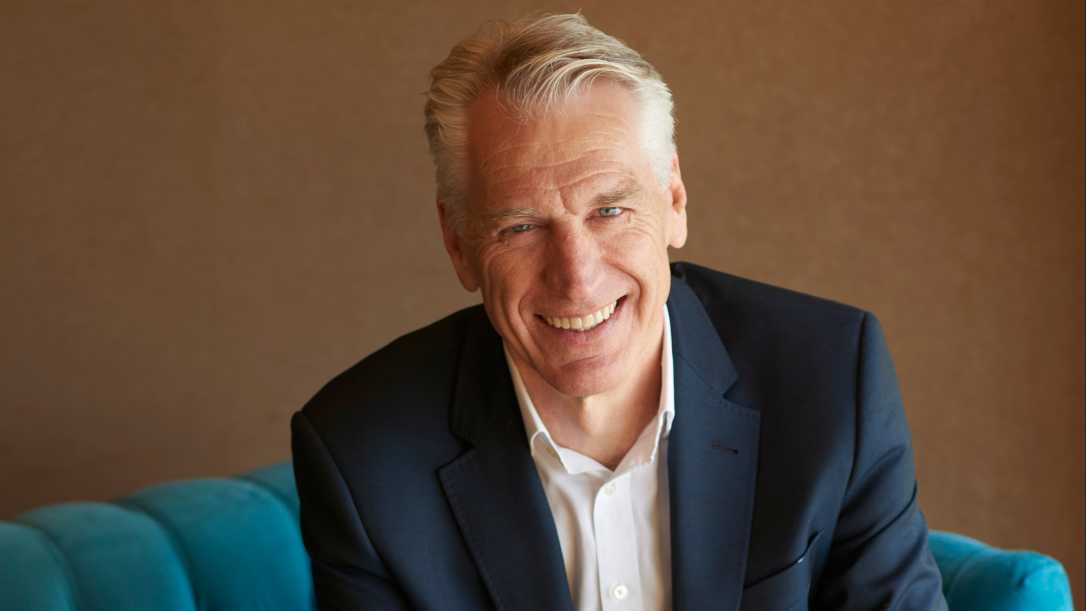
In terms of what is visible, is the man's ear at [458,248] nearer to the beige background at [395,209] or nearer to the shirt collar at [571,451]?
the shirt collar at [571,451]

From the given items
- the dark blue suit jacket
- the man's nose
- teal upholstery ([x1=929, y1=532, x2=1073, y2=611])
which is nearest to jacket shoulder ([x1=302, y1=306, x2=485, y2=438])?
the dark blue suit jacket

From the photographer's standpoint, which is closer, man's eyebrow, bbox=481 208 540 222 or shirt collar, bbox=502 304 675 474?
man's eyebrow, bbox=481 208 540 222

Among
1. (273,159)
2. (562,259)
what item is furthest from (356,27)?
(562,259)

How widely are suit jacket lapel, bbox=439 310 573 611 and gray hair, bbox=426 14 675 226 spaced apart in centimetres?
30

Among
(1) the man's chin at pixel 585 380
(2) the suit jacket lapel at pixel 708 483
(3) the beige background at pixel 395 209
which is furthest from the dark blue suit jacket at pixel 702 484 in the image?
(3) the beige background at pixel 395 209

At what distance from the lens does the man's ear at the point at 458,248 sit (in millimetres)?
1745

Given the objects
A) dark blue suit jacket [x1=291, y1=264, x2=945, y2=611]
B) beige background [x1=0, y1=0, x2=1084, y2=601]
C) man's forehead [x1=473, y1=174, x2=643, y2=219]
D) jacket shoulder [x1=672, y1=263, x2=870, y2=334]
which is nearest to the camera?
man's forehead [x1=473, y1=174, x2=643, y2=219]

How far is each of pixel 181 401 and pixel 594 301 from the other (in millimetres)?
1510

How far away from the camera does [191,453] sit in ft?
9.35

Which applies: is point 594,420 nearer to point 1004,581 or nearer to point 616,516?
point 616,516

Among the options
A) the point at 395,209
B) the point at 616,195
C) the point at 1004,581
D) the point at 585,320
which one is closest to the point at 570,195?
the point at 616,195

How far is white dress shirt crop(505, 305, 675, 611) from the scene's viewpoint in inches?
69.6

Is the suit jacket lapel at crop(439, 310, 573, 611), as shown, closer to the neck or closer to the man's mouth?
the neck

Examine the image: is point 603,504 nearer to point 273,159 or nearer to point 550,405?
point 550,405
